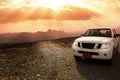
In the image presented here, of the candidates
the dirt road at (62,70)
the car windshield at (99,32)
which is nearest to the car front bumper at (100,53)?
the dirt road at (62,70)

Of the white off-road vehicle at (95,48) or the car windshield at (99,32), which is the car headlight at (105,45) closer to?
the white off-road vehicle at (95,48)

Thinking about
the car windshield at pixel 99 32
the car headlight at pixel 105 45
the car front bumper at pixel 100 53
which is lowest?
the car front bumper at pixel 100 53

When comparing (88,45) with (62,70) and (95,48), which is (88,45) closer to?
(95,48)

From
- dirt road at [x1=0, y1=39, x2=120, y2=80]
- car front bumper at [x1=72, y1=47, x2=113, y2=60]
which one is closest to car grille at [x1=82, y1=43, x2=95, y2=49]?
car front bumper at [x1=72, y1=47, x2=113, y2=60]

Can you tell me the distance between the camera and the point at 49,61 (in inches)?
430

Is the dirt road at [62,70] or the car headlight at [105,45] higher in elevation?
the car headlight at [105,45]

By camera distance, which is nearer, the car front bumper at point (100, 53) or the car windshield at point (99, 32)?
the car front bumper at point (100, 53)

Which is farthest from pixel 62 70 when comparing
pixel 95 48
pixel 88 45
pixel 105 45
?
pixel 105 45

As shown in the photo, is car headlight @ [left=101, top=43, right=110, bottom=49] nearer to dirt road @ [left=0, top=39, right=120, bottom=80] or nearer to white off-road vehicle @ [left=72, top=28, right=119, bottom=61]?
white off-road vehicle @ [left=72, top=28, right=119, bottom=61]

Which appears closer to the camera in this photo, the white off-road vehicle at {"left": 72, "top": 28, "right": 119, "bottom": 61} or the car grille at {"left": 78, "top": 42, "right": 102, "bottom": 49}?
the white off-road vehicle at {"left": 72, "top": 28, "right": 119, "bottom": 61}

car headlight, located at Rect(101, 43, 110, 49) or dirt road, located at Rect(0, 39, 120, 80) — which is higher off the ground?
car headlight, located at Rect(101, 43, 110, 49)

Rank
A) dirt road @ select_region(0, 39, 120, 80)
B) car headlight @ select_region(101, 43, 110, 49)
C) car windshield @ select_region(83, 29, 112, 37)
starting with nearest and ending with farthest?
dirt road @ select_region(0, 39, 120, 80) → car headlight @ select_region(101, 43, 110, 49) → car windshield @ select_region(83, 29, 112, 37)

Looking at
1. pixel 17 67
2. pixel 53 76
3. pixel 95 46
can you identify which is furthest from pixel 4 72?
pixel 95 46

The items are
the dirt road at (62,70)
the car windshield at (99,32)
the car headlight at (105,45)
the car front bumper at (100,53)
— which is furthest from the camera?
the car windshield at (99,32)
